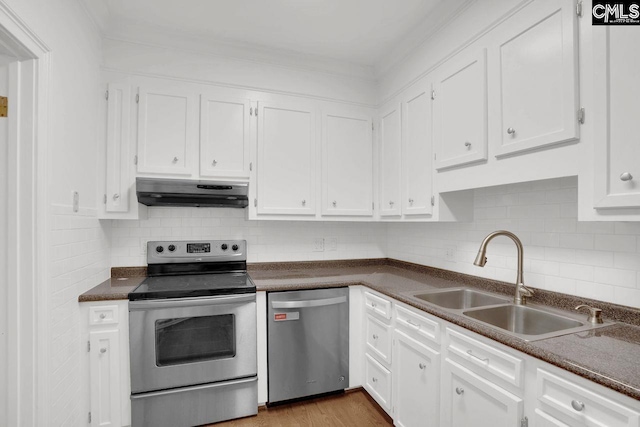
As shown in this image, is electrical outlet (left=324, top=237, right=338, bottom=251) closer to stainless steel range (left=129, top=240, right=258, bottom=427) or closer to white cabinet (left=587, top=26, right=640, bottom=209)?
→ stainless steel range (left=129, top=240, right=258, bottom=427)

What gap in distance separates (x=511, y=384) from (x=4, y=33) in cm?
233

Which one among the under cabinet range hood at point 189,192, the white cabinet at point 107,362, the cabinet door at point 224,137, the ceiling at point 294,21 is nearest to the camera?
the white cabinet at point 107,362

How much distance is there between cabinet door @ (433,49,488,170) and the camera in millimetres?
1697

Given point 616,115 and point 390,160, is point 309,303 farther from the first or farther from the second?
point 616,115

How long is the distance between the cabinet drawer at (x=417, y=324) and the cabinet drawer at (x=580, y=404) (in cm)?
54

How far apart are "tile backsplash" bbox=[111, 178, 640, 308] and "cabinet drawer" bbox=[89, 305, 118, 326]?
0.64 metres

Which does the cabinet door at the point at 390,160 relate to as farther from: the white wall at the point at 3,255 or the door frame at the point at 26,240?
the white wall at the point at 3,255

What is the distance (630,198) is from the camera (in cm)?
106

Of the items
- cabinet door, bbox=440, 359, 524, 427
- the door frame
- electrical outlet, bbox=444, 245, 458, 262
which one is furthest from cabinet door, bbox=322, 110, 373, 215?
the door frame

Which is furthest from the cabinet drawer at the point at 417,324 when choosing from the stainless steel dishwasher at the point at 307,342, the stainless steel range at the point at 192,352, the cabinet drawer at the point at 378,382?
the stainless steel range at the point at 192,352

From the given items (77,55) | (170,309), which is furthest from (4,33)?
(170,309)

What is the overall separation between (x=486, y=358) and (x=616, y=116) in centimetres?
103

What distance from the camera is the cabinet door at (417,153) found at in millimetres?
2141

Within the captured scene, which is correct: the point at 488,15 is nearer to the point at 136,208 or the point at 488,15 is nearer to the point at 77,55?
the point at 77,55
